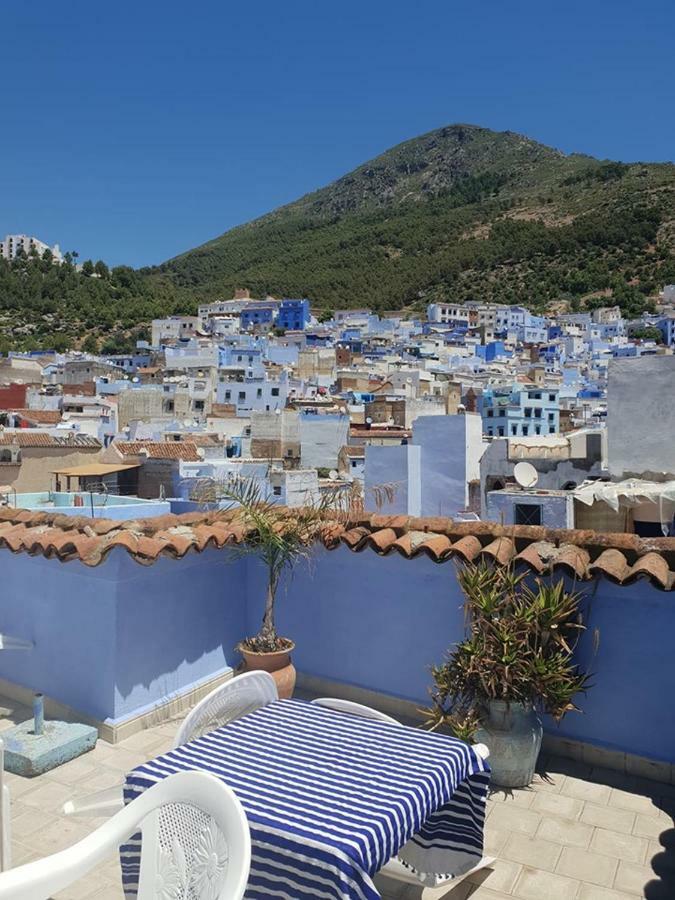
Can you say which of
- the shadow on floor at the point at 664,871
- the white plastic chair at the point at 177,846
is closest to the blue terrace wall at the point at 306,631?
the shadow on floor at the point at 664,871

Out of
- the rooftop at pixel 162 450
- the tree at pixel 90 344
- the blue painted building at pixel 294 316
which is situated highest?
the blue painted building at pixel 294 316

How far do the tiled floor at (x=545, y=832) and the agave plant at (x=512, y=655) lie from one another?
0.54 meters

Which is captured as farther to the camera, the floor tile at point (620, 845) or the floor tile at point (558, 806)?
the floor tile at point (558, 806)

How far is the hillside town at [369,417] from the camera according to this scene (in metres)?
10.8

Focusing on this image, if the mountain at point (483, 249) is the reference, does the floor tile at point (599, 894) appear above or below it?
below

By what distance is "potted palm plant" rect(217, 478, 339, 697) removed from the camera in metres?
5.73

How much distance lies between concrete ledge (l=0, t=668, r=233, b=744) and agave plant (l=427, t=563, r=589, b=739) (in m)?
2.34

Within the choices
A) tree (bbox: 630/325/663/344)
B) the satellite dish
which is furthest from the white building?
the satellite dish

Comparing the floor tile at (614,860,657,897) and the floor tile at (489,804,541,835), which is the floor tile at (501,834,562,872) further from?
the floor tile at (614,860,657,897)

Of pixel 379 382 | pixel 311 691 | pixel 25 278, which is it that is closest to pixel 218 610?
pixel 311 691

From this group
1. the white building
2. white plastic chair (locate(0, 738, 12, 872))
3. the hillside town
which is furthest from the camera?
the white building

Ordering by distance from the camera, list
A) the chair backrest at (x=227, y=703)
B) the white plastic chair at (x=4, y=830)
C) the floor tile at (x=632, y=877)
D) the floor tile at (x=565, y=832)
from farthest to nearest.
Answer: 1. the floor tile at (x=565, y=832)
2. the chair backrest at (x=227, y=703)
3. the floor tile at (x=632, y=877)
4. the white plastic chair at (x=4, y=830)

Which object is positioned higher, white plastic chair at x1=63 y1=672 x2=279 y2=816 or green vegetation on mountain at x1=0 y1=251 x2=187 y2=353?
green vegetation on mountain at x1=0 y1=251 x2=187 y2=353

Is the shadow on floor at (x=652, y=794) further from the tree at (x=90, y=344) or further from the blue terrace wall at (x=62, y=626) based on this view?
the tree at (x=90, y=344)
